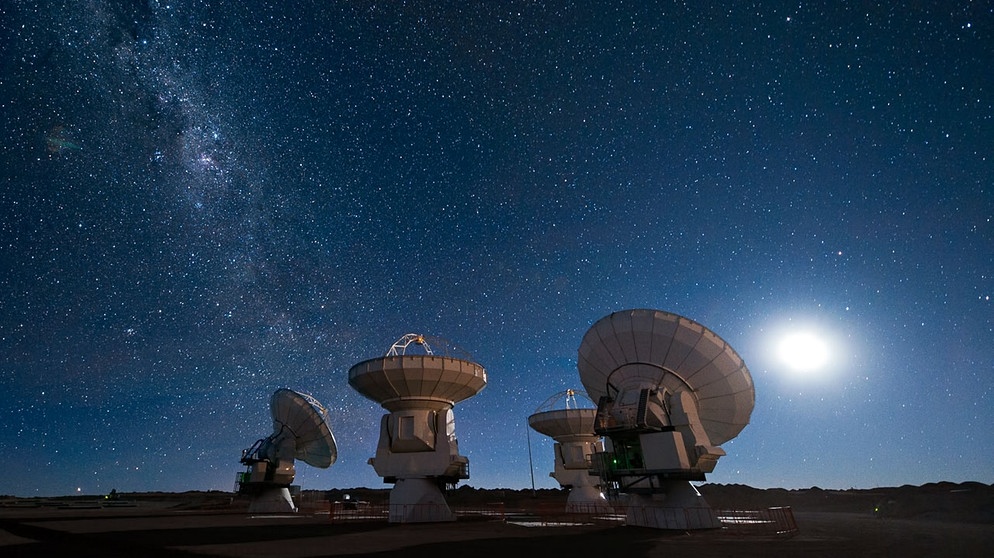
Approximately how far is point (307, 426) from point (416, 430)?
16.6 meters

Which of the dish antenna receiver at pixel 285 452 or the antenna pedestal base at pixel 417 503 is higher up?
the dish antenna receiver at pixel 285 452

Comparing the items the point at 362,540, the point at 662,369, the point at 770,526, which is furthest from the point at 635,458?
the point at 362,540

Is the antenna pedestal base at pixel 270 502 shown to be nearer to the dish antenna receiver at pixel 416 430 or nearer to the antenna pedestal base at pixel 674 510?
the dish antenna receiver at pixel 416 430

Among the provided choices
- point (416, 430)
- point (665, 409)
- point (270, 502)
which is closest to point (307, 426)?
point (270, 502)

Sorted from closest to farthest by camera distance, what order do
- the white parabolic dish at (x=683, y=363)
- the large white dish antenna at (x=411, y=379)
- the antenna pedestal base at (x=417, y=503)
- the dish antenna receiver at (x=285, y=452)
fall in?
1. the white parabolic dish at (x=683, y=363)
2. the antenna pedestal base at (x=417, y=503)
3. the large white dish antenna at (x=411, y=379)
4. the dish antenna receiver at (x=285, y=452)

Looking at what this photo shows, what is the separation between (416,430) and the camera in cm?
2678

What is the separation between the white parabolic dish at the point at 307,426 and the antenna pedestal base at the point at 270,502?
296 cm

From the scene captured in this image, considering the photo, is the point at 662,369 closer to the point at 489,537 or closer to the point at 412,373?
the point at 489,537

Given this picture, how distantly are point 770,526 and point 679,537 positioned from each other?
637 cm

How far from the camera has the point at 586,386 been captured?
1017 inches

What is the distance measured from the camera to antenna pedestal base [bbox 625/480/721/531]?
66.6 ft

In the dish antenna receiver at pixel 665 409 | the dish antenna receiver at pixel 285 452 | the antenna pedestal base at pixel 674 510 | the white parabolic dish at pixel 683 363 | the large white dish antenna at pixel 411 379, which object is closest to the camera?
the antenna pedestal base at pixel 674 510

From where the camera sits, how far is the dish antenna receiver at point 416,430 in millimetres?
26562

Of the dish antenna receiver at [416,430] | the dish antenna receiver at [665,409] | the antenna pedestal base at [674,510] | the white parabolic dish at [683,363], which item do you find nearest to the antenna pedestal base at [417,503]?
the dish antenna receiver at [416,430]
